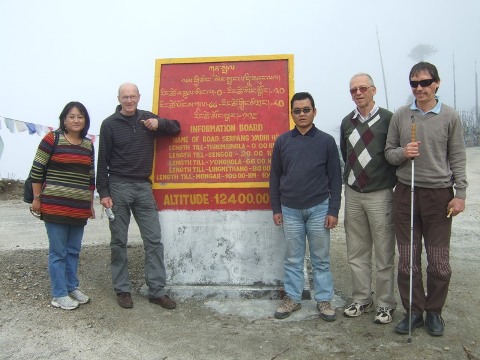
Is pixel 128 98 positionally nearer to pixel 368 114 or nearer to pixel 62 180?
pixel 62 180

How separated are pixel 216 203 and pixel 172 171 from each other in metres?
0.59

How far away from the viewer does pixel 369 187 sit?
4234 millimetres

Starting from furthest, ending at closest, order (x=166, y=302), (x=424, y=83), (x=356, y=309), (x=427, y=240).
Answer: (x=166, y=302), (x=356, y=309), (x=427, y=240), (x=424, y=83)

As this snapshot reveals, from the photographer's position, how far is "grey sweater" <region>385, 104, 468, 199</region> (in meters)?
3.85

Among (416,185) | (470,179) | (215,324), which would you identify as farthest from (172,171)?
(470,179)

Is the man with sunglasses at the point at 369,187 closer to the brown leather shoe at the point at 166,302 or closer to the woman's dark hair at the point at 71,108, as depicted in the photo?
the brown leather shoe at the point at 166,302

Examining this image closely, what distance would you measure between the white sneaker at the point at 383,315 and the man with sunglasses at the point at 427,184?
8.1 inches

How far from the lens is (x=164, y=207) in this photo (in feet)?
16.6

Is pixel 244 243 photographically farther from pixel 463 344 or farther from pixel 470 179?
pixel 470 179

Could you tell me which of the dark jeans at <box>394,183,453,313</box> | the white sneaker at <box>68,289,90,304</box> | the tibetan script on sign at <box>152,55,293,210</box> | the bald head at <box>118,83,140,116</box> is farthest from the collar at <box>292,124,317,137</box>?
the white sneaker at <box>68,289,90,304</box>

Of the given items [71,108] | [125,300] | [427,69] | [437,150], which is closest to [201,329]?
[125,300]

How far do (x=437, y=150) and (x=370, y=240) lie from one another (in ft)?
3.59

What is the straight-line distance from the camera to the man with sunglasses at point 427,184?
3863 mm

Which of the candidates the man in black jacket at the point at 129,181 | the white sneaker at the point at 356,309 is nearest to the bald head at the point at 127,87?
the man in black jacket at the point at 129,181
